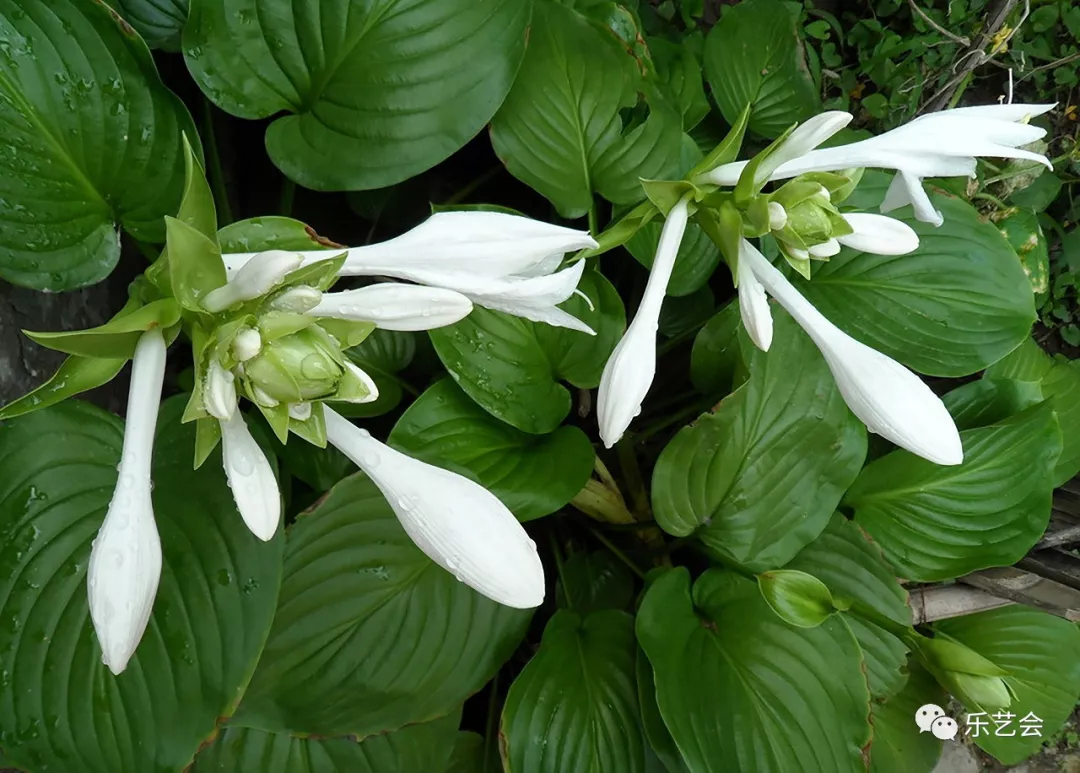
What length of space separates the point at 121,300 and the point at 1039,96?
168 cm

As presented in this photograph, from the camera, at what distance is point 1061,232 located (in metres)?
1.48

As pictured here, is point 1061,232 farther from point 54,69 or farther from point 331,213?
point 54,69

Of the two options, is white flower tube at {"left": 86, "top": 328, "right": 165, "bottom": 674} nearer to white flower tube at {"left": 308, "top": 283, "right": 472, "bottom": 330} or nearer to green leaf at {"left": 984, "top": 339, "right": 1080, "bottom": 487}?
white flower tube at {"left": 308, "top": 283, "right": 472, "bottom": 330}

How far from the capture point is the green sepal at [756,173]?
2.27 ft

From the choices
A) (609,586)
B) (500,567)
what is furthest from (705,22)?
(500,567)

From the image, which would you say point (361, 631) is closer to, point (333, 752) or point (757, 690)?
point (333, 752)

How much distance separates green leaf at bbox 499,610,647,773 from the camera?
2.97ft

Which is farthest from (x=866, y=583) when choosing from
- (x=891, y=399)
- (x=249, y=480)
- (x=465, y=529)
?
(x=249, y=480)

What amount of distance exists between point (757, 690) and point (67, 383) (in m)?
0.81

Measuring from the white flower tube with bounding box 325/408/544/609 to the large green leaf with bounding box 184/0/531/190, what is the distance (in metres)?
0.41

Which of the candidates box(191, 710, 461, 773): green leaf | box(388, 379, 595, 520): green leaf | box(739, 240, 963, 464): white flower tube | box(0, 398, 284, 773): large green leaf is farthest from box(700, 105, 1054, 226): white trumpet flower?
box(191, 710, 461, 773): green leaf

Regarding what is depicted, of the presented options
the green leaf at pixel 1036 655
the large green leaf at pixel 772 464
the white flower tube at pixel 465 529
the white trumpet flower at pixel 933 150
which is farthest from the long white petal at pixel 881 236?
the green leaf at pixel 1036 655

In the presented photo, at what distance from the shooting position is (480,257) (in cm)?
56

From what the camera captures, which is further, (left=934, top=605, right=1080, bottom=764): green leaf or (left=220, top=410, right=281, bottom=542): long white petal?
(left=934, top=605, right=1080, bottom=764): green leaf
